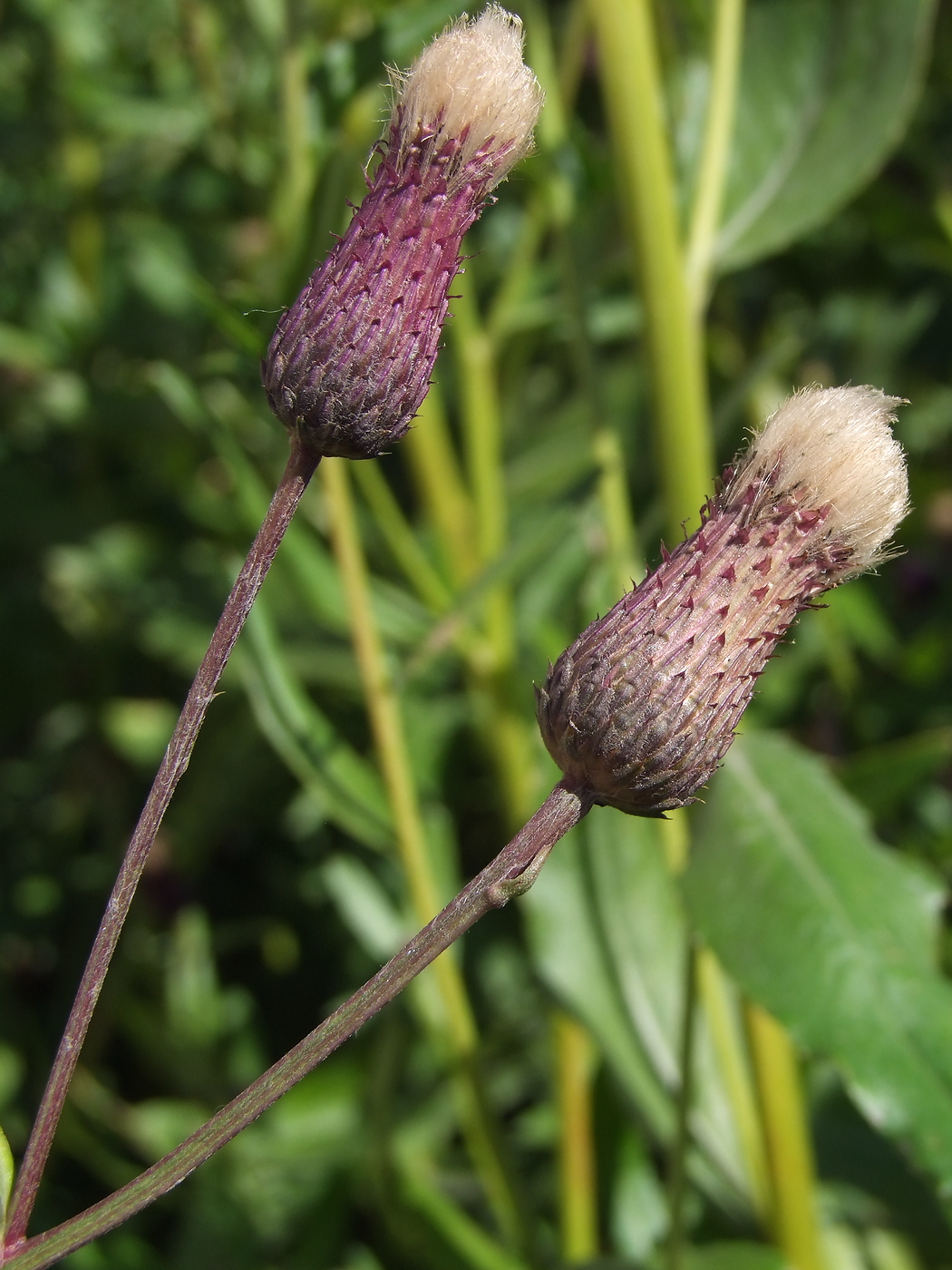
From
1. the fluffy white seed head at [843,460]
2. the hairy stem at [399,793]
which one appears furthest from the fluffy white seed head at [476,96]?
the hairy stem at [399,793]

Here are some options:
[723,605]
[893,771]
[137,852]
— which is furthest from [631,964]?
[137,852]

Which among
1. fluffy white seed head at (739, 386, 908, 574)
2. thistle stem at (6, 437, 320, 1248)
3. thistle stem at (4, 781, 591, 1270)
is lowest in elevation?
thistle stem at (4, 781, 591, 1270)

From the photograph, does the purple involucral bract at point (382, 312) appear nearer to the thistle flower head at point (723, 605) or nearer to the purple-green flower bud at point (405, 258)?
the purple-green flower bud at point (405, 258)

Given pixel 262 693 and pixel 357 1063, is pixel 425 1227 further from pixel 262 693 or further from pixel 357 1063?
pixel 262 693

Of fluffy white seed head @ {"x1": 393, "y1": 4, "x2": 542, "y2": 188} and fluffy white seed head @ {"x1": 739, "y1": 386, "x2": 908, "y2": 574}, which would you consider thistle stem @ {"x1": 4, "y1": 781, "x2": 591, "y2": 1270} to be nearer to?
fluffy white seed head @ {"x1": 739, "y1": 386, "x2": 908, "y2": 574}

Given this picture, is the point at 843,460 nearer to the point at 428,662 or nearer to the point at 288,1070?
the point at 288,1070

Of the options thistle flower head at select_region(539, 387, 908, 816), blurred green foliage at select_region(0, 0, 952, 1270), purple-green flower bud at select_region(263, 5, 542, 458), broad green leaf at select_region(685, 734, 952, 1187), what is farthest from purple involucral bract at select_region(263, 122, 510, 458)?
broad green leaf at select_region(685, 734, 952, 1187)

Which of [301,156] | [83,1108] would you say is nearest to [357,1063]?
[83,1108]
